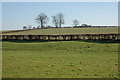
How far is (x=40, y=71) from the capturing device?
12844 mm

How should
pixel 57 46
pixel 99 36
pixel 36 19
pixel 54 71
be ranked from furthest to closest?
pixel 36 19 → pixel 99 36 → pixel 57 46 → pixel 54 71

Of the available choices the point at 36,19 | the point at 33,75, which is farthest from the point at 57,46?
the point at 36,19

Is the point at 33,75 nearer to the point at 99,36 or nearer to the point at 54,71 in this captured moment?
the point at 54,71

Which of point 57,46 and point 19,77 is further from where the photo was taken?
point 57,46

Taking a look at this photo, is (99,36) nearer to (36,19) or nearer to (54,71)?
(54,71)

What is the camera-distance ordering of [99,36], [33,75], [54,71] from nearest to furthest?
[33,75]
[54,71]
[99,36]

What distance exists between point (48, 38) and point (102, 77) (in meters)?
26.3

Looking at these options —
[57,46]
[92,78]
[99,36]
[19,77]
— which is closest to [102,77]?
[92,78]

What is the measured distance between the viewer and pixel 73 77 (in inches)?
441

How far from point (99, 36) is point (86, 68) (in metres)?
23.3

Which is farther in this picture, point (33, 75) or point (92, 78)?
point (33, 75)

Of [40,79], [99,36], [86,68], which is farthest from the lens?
[99,36]

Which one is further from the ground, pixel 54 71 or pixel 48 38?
pixel 48 38

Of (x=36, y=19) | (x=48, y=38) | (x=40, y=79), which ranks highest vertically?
(x=36, y=19)
